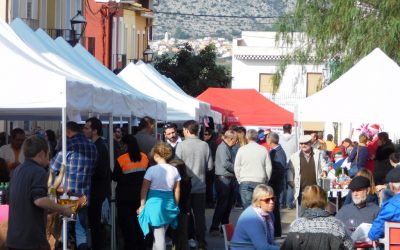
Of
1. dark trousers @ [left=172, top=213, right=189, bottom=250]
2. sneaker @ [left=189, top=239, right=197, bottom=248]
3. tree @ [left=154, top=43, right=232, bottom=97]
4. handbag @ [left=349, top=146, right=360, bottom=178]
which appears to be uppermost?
tree @ [left=154, top=43, right=232, bottom=97]

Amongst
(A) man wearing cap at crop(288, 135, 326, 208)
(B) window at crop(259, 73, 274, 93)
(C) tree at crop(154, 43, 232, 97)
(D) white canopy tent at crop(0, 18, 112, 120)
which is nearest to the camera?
(D) white canopy tent at crop(0, 18, 112, 120)

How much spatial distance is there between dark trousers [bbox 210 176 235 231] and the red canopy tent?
598 inches

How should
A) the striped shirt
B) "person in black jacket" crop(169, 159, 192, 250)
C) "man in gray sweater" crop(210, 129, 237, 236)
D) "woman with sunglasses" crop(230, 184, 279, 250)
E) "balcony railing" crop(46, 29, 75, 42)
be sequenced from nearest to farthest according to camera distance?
"woman with sunglasses" crop(230, 184, 279, 250)
the striped shirt
"person in black jacket" crop(169, 159, 192, 250)
"man in gray sweater" crop(210, 129, 237, 236)
"balcony railing" crop(46, 29, 75, 42)

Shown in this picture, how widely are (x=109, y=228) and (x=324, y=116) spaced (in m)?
3.90

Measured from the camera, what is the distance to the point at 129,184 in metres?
15.0

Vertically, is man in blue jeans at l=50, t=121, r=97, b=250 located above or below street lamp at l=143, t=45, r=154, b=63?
below

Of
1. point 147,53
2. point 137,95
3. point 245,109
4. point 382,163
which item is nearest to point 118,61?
point 147,53

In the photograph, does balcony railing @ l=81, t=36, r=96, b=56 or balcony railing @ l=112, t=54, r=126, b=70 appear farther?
balcony railing @ l=112, t=54, r=126, b=70

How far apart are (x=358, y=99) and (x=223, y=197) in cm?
283

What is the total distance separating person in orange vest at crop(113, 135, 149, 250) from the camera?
1495 cm

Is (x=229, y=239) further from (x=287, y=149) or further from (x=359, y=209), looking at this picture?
(x=287, y=149)

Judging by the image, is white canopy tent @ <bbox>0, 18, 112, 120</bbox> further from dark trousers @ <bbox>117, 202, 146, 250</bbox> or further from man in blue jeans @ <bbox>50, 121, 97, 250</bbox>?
dark trousers @ <bbox>117, 202, 146, 250</bbox>

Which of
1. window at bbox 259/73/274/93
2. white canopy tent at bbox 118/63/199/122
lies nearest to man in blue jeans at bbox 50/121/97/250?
white canopy tent at bbox 118/63/199/122

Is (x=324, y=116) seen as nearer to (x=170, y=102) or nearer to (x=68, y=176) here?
(x=68, y=176)
